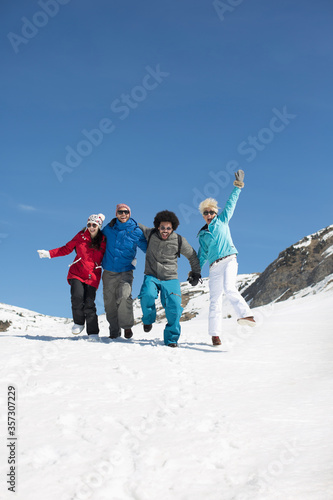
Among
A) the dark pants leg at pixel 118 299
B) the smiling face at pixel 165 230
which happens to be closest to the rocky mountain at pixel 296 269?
the dark pants leg at pixel 118 299

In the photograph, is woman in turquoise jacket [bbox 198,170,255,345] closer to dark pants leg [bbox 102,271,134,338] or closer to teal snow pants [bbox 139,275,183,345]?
teal snow pants [bbox 139,275,183,345]

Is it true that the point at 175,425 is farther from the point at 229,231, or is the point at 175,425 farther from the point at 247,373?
the point at 229,231

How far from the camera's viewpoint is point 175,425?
10.1ft

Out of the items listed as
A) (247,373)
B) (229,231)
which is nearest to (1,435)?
(247,373)

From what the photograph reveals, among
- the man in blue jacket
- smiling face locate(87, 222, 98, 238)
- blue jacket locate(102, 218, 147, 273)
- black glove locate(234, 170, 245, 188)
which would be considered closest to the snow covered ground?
the man in blue jacket

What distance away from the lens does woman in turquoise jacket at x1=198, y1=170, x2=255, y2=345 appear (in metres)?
6.57

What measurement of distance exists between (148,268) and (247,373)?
2810mm

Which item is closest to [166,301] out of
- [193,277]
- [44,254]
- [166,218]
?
[193,277]

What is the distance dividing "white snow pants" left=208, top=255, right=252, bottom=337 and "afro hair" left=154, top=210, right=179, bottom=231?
1015 mm

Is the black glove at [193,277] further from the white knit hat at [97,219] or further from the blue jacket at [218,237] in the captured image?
the white knit hat at [97,219]

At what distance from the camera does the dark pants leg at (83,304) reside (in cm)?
712

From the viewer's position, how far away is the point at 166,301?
6.82m

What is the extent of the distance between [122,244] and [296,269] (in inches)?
1363

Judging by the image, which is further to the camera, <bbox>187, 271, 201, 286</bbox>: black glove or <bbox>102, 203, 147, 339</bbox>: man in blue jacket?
<bbox>102, 203, 147, 339</bbox>: man in blue jacket
